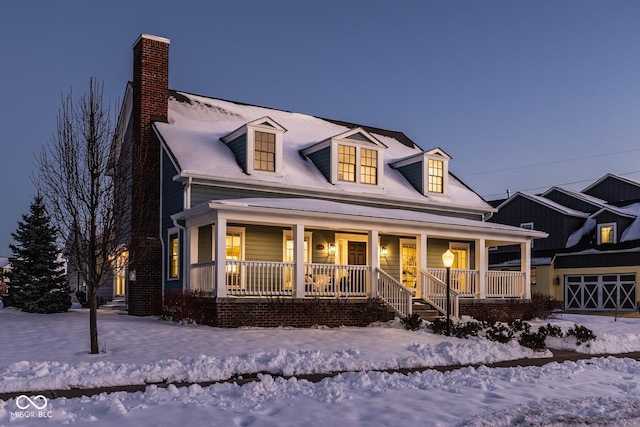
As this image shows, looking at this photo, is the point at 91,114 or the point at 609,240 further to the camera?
the point at 609,240

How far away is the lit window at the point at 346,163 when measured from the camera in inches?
887

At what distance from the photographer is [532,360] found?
13.6 meters

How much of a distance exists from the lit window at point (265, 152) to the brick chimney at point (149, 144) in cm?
333

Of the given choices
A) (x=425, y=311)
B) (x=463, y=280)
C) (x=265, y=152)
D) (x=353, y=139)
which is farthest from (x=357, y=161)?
(x=425, y=311)

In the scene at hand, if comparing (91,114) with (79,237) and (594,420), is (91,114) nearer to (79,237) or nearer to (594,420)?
(79,237)

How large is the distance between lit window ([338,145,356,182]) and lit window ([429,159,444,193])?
3639 mm

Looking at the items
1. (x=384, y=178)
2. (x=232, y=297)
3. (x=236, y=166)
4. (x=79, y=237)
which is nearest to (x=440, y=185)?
(x=384, y=178)

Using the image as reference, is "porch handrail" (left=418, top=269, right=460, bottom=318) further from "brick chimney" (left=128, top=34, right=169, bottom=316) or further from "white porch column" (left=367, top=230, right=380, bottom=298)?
"brick chimney" (left=128, top=34, right=169, bottom=316)

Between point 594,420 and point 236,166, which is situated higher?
point 236,166

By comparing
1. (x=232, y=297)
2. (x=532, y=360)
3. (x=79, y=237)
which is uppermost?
(x=79, y=237)

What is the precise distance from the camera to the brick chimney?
68.0 feet

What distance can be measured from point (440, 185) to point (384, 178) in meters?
2.44

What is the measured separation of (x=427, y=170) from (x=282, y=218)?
8786 millimetres

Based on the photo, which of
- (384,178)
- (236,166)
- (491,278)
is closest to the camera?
(236,166)
